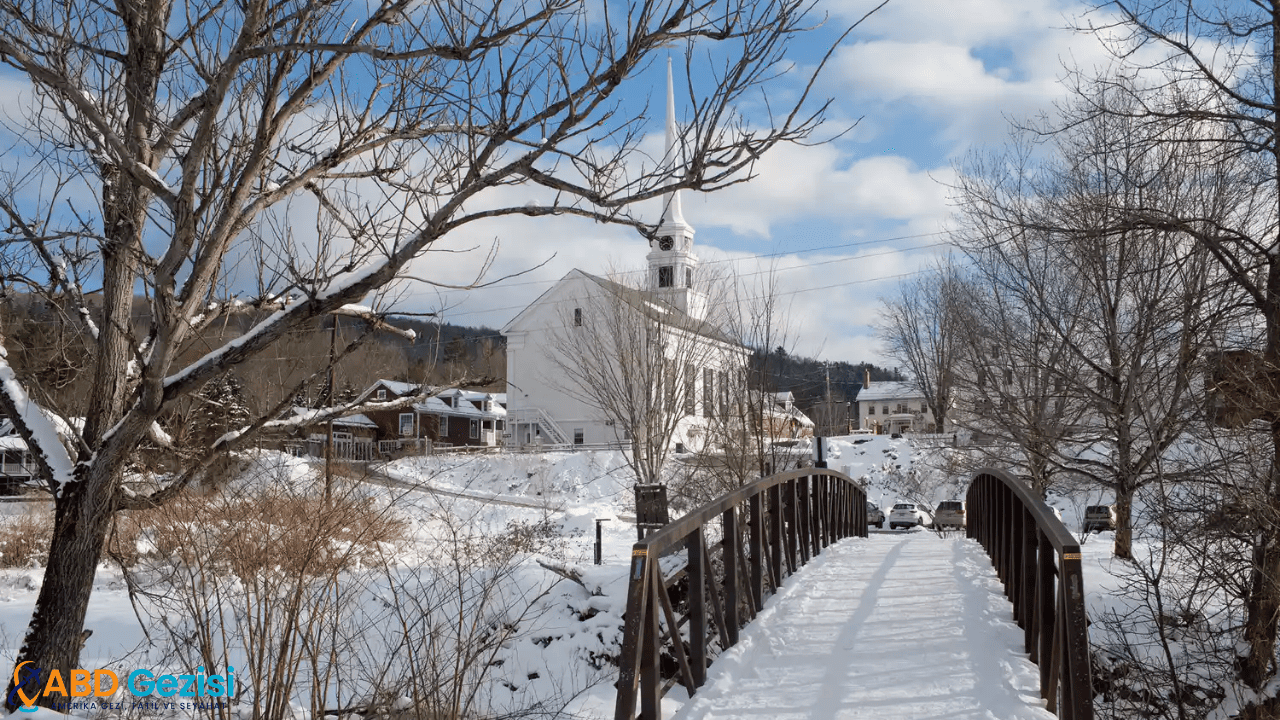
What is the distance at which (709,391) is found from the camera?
22.0 metres

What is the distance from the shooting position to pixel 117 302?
280 inches

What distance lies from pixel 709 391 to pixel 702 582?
15744mm

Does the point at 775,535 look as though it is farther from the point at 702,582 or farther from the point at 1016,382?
the point at 1016,382

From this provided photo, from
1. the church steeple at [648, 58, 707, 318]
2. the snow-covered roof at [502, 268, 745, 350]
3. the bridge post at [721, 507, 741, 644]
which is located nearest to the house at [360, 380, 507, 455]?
the church steeple at [648, 58, 707, 318]

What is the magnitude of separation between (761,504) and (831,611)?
1.11 meters

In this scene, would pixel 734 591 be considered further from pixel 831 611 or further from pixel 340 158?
pixel 340 158

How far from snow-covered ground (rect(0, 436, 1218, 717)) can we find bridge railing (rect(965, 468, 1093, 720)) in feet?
0.73

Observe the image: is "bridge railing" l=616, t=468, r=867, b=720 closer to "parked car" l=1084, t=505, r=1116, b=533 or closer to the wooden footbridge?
the wooden footbridge

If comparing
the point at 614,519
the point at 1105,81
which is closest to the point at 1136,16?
the point at 1105,81

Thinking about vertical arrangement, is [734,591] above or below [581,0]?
below

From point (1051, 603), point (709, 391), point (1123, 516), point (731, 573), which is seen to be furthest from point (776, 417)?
point (1051, 603)

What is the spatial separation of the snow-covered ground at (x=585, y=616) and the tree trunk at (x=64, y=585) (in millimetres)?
574

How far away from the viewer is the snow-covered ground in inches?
235

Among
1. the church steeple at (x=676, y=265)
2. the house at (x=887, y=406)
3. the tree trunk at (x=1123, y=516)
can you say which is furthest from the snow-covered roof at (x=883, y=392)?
the tree trunk at (x=1123, y=516)
